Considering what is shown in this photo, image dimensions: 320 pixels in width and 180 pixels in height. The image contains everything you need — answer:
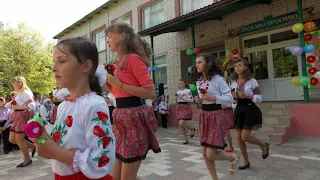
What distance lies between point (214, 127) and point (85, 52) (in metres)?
2.29

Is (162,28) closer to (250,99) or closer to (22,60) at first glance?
(250,99)

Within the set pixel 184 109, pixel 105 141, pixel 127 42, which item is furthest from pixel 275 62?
pixel 105 141

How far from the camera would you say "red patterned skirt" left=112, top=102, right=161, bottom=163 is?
2.10 m

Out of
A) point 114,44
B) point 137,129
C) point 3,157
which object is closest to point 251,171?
point 137,129

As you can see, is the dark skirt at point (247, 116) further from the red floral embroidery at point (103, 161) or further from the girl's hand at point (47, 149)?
the girl's hand at point (47, 149)

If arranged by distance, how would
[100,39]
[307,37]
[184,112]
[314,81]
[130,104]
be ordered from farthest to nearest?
[100,39]
[184,112]
[307,37]
[314,81]
[130,104]

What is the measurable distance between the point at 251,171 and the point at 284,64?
6.11 metres

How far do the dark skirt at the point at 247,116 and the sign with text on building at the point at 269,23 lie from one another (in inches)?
193

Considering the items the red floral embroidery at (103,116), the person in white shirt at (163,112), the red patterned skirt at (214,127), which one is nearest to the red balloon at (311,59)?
the red patterned skirt at (214,127)

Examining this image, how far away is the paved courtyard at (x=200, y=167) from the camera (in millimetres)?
3973

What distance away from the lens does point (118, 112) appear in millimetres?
2188

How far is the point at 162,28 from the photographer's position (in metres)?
10.2

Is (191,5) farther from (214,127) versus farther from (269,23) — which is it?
(214,127)

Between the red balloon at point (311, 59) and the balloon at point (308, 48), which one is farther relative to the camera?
the red balloon at point (311, 59)
